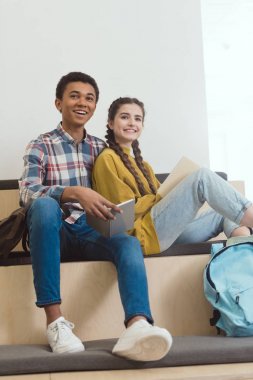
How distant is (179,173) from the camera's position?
7.02 feet

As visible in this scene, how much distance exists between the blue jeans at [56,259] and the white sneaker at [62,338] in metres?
0.06

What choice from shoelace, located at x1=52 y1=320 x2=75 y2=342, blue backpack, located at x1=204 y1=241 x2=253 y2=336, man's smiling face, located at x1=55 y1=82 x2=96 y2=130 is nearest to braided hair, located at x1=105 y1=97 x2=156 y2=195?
man's smiling face, located at x1=55 y1=82 x2=96 y2=130

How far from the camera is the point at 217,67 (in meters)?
3.59

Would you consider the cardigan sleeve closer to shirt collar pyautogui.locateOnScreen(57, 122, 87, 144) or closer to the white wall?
shirt collar pyautogui.locateOnScreen(57, 122, 87, 144)

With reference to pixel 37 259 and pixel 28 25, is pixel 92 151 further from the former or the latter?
pixel 28 25

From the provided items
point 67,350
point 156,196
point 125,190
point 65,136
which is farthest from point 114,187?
point 67,350

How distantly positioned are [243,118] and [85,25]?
43.2 inches

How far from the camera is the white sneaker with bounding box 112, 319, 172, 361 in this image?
160 centimetres

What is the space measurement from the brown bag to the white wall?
2.99ft

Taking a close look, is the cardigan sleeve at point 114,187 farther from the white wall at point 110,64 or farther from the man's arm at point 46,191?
the white wall at point 110,64

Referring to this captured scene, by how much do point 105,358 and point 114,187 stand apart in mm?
664

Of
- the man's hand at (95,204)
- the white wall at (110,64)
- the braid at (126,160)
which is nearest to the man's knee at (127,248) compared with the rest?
the man's hand at (95,204)

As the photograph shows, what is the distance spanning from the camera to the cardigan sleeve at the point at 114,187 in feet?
7.05

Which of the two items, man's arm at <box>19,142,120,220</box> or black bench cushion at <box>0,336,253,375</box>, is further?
man's arm at <box>19,142,120,220</box>
